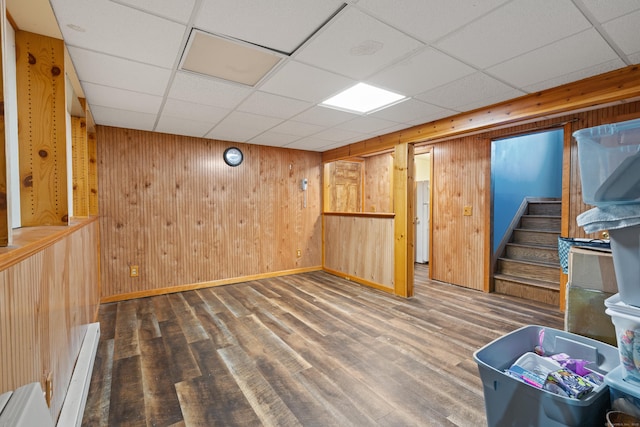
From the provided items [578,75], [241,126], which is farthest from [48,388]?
[578,75]

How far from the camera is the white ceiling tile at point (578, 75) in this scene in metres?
2.13

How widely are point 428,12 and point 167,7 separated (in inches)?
52.0

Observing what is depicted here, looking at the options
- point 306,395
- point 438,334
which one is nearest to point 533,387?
point 306,395

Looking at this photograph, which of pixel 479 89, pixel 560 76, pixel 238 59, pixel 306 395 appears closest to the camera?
pixel 306 395

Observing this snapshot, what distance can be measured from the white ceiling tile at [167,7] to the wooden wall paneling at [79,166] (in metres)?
1.99

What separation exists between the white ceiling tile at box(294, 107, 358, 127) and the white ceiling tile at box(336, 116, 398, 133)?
139 mm

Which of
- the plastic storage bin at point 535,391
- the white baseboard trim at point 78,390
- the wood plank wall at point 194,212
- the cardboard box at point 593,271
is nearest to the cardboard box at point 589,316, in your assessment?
the cardboard box at point 593,271

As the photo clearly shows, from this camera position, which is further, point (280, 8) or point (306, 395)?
point (306, 395)

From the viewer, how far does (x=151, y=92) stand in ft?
8.43

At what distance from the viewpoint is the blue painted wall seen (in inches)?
166

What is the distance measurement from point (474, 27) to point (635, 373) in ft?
5.67

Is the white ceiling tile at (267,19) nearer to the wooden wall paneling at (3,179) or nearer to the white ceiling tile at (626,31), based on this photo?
the wooden wall paneling at (3,179)

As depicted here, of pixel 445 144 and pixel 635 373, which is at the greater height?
pixel 445 144

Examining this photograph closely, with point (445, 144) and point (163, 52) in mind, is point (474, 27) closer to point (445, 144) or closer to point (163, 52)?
point (163, 52)
